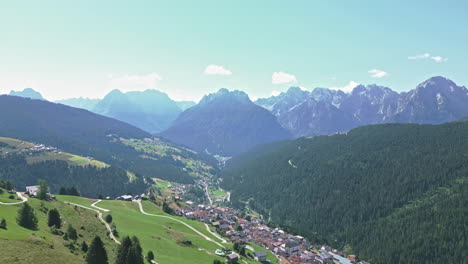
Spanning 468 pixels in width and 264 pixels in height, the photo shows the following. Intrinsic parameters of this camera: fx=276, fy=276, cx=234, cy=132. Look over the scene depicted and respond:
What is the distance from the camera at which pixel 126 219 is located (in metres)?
101

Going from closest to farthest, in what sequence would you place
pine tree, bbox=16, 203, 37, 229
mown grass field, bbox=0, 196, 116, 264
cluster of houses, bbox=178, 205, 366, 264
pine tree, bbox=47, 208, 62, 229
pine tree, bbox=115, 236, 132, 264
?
mown grass field, bbox=0, 196, 116, 264, pine tree, bbox=115, 236, 132, 264, pine tree, bbox=16, 203, 37, 229, pine tree, bbox=47, 208, 62, 229, cluster of houses, bbox=178, 205, 366, 264

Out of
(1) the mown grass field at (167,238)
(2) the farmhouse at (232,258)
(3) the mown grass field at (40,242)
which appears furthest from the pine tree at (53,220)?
(2) the farmhouse at (232,258)

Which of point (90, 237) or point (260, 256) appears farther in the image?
point (260, 256)

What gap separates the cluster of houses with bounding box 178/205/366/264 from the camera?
418ft

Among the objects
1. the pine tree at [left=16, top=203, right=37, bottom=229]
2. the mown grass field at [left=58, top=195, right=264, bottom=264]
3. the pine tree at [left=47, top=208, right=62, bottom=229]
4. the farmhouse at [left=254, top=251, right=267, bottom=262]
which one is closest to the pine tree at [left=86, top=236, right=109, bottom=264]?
the pine tree at [left=16, top=203, right=37, bottom=229]

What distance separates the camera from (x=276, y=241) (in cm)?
14288

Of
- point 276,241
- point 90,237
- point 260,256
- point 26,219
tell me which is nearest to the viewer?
point 26,219

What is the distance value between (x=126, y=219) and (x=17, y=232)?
52272 millimetres

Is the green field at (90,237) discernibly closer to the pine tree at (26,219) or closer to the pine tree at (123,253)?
the pine tree at (26,219)

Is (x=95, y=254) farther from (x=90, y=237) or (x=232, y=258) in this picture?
(x=232, y=258)

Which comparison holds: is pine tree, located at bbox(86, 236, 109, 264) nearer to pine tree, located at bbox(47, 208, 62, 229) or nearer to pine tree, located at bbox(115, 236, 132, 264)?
pine tree, located at bbox(115, 236, 132, 264)

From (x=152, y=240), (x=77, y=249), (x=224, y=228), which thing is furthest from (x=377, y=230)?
(x=77, y=249)

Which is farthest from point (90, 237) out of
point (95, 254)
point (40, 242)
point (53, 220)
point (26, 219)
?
point (95, 254)

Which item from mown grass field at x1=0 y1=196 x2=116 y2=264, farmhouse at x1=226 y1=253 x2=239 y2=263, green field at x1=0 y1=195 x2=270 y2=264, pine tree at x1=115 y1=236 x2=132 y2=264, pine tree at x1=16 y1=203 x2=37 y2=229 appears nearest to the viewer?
mown grass field at x1=0 y1=196 x2=116 y2=264
